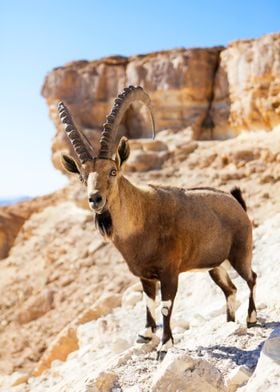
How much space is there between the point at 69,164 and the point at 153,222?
1223 mm

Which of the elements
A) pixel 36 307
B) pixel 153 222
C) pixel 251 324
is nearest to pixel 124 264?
pixel 36 307

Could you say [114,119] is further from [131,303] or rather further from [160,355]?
[131,303]

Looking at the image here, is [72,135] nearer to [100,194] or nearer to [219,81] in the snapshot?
[100,194]

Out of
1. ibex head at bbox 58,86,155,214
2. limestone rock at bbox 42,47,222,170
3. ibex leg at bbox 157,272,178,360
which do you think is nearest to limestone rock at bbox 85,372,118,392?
ibex leg at bbox 157,272,178,360

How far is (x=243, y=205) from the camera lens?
24.9 feet

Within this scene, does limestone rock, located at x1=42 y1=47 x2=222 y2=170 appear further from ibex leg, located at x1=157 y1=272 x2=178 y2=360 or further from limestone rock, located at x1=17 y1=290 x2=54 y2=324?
ibex leg, located at x1=157 y1=272 x2=178 y2=360

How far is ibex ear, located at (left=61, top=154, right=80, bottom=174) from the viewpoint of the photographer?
231 inches

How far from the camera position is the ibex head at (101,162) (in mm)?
5438

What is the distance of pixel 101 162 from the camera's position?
5.62 meters

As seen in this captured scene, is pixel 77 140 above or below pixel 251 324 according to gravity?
above

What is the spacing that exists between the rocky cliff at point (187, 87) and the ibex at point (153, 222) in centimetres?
1566

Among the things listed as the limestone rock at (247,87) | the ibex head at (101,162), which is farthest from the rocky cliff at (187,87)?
the ibex head at (101,162)

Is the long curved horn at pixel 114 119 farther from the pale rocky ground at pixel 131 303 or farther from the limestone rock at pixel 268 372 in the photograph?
the limestone rock at pixel 268 372

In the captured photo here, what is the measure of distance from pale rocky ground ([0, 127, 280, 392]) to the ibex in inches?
29.1
